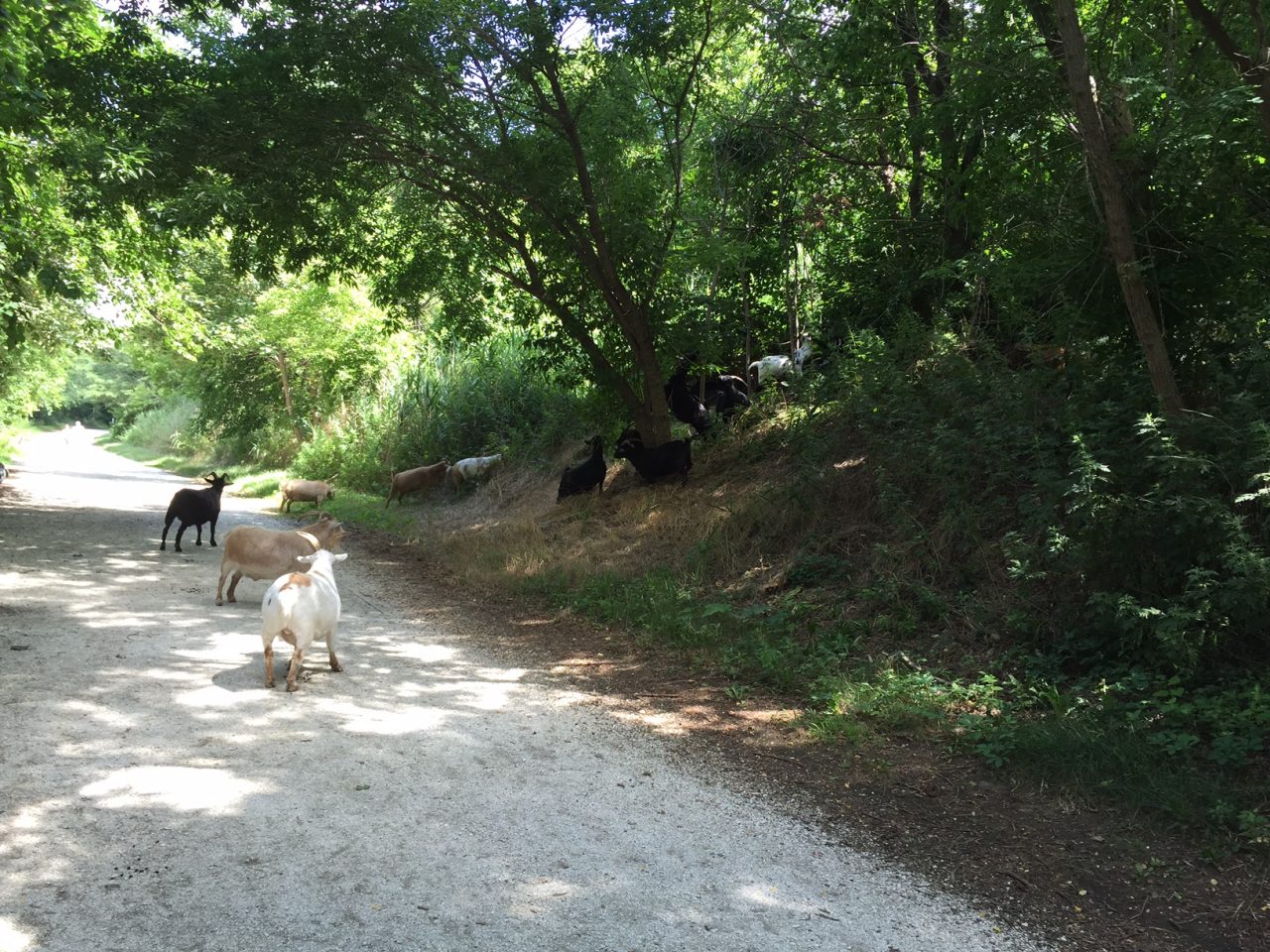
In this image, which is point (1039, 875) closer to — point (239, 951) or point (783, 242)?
point (239, 951)

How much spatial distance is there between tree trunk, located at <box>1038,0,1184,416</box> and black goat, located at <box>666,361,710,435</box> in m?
8.33

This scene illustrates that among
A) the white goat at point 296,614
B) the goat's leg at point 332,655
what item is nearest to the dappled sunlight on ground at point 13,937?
the white goat at point 296,614

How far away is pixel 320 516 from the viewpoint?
12391mm

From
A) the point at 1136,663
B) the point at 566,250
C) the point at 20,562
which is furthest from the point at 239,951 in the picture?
the point at 566,250

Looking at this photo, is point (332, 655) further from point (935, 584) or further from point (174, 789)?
point (935, 584)

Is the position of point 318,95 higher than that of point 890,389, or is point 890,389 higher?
point 318,95

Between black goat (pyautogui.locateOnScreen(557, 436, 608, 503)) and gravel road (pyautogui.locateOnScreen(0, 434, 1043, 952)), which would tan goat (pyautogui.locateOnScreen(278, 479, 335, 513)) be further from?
gravel road (pyautogui.locateOnScreen(0, 434, 1043, 952))

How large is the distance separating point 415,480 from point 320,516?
5.67 metres

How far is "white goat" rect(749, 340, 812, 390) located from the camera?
14.0 metres

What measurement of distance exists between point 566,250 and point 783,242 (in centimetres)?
314

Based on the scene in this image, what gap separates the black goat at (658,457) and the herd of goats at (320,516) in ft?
0.05

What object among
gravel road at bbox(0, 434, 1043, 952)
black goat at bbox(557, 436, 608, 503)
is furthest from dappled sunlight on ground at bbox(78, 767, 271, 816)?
black goat at bbox(557, 436, 608, 503)

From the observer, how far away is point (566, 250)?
43.0ft

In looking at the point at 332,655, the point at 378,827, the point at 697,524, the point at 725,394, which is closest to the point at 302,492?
the point at 725,394
